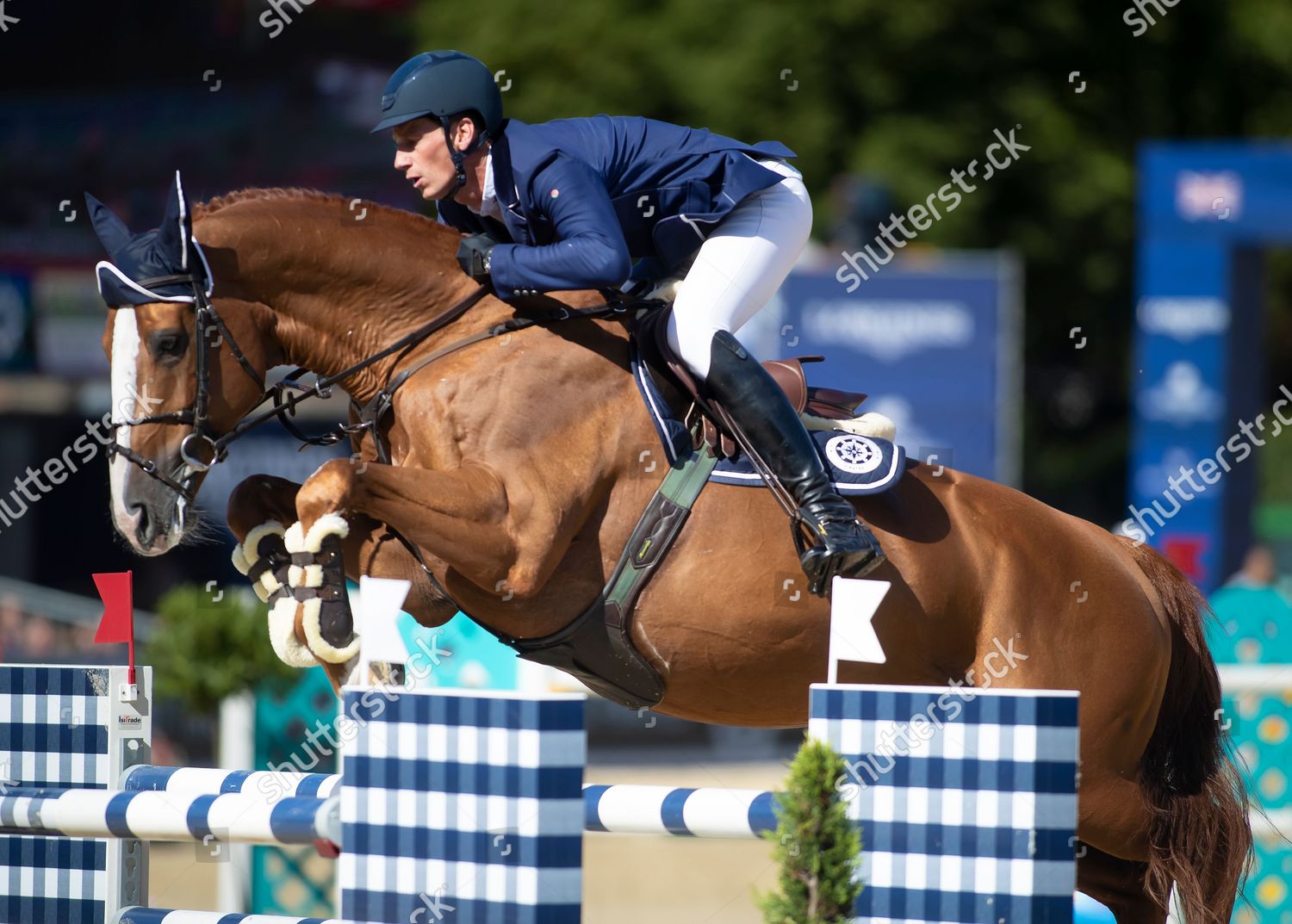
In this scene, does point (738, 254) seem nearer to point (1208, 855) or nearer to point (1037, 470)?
point (1208, 855)

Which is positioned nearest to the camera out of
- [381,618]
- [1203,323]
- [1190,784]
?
[381,618]

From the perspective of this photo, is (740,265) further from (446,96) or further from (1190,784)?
(1190,784)

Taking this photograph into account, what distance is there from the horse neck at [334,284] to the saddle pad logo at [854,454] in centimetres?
95

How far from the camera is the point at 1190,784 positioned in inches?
179

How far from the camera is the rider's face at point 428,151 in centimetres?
389

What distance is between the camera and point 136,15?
1455cm

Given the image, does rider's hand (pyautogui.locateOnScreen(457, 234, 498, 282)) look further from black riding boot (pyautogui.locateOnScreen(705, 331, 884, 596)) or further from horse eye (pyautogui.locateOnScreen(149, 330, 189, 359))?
horse eye (pyautogui.locateOnScreen(149, 330, 189, 359))

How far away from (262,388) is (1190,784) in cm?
275

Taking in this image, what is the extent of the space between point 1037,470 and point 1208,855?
16.8m

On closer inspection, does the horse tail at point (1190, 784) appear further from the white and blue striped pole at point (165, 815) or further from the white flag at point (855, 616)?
the white and blue striped pole at point (165, 815)

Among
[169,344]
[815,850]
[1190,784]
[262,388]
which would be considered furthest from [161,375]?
[1190,784]

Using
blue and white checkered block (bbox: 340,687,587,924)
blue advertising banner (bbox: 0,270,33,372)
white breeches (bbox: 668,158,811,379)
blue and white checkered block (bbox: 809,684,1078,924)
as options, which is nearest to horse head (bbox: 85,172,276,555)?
blue and white checkered block (bbox: 340,687,587,924)

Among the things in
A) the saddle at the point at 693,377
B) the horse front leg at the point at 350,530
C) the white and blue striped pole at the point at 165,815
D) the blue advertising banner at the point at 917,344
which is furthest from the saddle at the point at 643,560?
the blue advertising banner at the point at 917,344

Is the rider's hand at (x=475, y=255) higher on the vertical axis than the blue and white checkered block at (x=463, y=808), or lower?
higher
